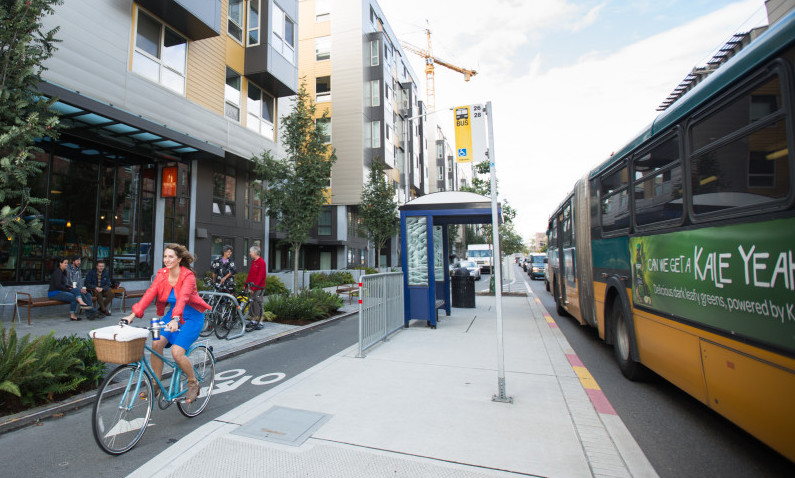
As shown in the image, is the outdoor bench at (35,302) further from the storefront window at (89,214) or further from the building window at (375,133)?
the building window at (375,133)

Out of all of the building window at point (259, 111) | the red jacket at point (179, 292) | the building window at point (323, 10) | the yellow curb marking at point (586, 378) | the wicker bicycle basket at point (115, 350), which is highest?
the building window at point (323, 10)

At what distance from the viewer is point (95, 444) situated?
364 centimetres

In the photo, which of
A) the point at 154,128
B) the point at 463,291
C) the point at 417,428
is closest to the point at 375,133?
the point at 463,291

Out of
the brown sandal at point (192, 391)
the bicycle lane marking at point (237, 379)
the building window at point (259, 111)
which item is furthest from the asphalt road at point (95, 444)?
the building window at point (259, 111)

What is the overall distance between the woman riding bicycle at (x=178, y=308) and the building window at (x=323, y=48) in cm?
3199

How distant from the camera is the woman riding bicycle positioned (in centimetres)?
376

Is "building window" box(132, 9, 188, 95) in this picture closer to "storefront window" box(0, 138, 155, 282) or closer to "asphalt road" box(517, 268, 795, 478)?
"storefront window" box(0, 138, 155, 282)

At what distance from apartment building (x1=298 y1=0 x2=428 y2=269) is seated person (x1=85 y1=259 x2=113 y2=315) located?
19.0 meters

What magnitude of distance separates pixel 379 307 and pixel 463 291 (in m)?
6.19

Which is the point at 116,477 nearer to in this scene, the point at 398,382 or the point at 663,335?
the point at 398,382

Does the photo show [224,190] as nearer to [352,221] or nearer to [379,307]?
[379,307]

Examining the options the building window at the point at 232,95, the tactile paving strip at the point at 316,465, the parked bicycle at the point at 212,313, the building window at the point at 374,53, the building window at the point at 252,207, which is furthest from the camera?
the building window at the point at 374,53

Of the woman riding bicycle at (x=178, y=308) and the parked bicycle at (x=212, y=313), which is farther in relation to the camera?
the parked bicycle at (x=212, y=313)

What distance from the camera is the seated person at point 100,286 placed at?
9.98 meters
